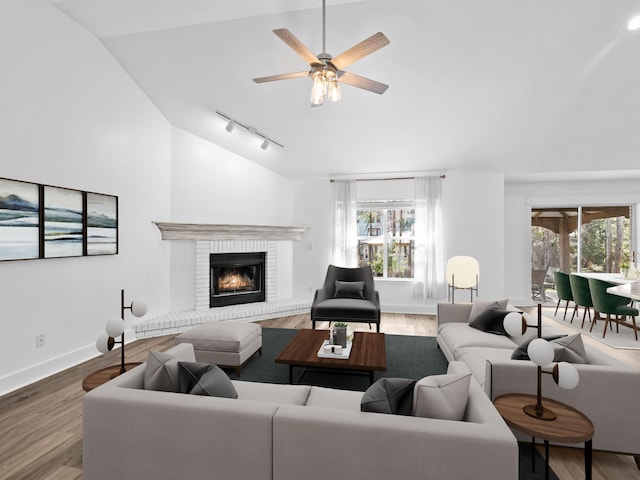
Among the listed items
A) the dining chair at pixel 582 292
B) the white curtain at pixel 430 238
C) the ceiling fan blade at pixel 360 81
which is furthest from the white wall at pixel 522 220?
the ceiling fan blade at pixel 360 81

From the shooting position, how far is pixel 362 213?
637 cm

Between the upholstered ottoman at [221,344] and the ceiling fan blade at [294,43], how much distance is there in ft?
8.44

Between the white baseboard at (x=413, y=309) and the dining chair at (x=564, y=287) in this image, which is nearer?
the dining chair at (x=564, y=287)

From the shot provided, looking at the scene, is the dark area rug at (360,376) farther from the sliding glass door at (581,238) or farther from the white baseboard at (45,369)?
the sliding glass door at (581,238)

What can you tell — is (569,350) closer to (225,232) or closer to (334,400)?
(334,400)

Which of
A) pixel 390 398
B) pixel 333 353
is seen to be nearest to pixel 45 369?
pixel 333 353

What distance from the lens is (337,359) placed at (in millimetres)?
2871

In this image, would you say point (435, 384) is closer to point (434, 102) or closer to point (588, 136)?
point (434, 102)

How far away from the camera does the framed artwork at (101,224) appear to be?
366 centimetres

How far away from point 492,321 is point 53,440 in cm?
375

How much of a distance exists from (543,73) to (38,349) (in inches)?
232

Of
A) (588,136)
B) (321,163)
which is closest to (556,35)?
(588,136)

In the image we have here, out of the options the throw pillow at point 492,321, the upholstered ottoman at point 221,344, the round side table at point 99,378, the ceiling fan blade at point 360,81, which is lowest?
the upholstered ottoman at point 221,344

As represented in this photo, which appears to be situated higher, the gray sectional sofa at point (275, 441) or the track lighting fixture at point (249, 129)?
the track lighting fixture at point (249, 129)
